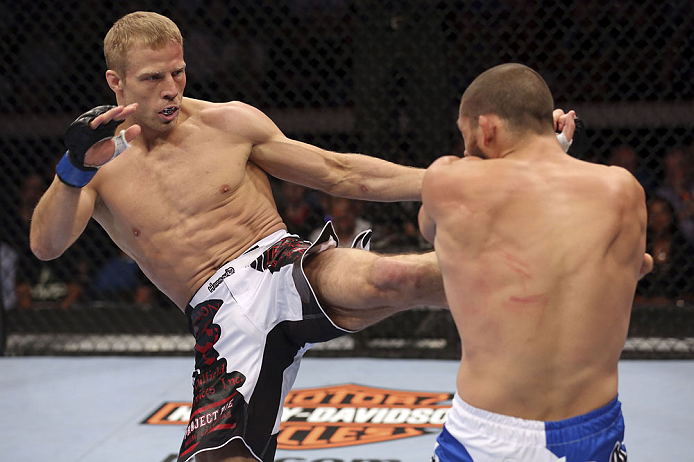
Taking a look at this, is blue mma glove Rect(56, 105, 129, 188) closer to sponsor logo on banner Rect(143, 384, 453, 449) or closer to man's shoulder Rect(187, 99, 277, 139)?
man's shoulder Rect(187, 99, 277, 139)

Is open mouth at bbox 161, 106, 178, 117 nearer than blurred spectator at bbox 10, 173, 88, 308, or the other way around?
open mouth at bbox 161, 106, 178, 117

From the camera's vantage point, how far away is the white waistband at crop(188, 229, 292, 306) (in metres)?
1.93

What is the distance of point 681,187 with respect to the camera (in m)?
4.02

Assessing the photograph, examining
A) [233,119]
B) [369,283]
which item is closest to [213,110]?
[233,119]

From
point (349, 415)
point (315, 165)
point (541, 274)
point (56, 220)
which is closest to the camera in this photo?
point (541, 274)

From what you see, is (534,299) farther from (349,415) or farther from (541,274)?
(349,415)

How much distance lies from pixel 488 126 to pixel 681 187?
3.10 m

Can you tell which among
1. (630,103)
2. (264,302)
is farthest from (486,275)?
(630,103)

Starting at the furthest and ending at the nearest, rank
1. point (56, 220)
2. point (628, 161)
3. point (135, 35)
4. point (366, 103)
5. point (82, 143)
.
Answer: point (628, 161) < point (366, 103) < point (135, 35) < point (56, 220) < point (82, 143)

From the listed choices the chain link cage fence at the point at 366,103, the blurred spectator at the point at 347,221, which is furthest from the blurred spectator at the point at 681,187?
the blurred spectator at the point at 347,221

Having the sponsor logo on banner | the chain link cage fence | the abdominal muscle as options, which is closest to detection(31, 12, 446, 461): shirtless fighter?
the abdominal muscle

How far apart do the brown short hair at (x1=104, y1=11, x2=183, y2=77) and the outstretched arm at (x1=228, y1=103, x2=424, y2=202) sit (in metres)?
0.27

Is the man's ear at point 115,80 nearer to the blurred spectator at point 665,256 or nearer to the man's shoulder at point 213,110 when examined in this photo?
the man's shoulder at point 213,110

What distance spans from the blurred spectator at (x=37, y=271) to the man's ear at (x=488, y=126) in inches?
141
